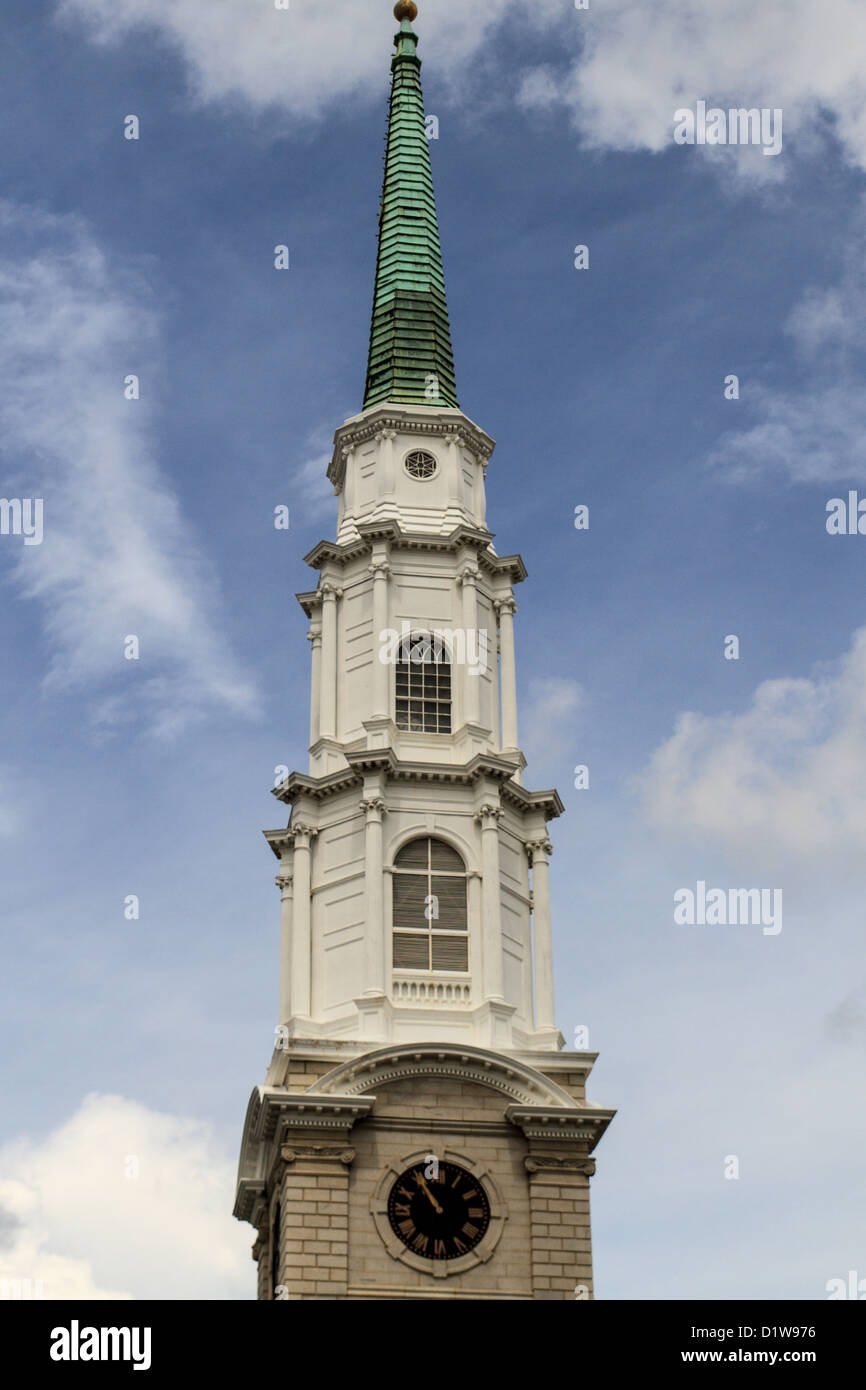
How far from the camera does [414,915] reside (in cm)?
5253

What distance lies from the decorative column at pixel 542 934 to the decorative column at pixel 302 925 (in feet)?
20.7

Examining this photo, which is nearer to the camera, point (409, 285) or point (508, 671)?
point (508, 671)

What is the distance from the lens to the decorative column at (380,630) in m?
55.2

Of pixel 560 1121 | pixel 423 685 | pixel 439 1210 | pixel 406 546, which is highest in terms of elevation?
pixel 406 546

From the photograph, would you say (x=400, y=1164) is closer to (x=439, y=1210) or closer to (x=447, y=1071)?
(x=439, y=1210)

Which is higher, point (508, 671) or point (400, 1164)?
point (508, 671)

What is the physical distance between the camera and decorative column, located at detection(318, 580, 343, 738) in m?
56.2

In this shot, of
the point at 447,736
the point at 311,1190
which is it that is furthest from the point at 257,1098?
the point at 447,736

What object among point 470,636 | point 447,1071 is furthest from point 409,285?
point 447,1071

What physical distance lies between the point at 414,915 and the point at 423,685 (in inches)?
296

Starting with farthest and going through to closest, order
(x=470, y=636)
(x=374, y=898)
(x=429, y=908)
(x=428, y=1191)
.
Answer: (x=470, y=636) < (x=429, y=908) < (x=374, y=898) < (x=428, y=1191)

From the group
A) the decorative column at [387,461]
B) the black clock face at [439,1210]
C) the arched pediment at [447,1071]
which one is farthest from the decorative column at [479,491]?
the black clock face at [439,1210]
